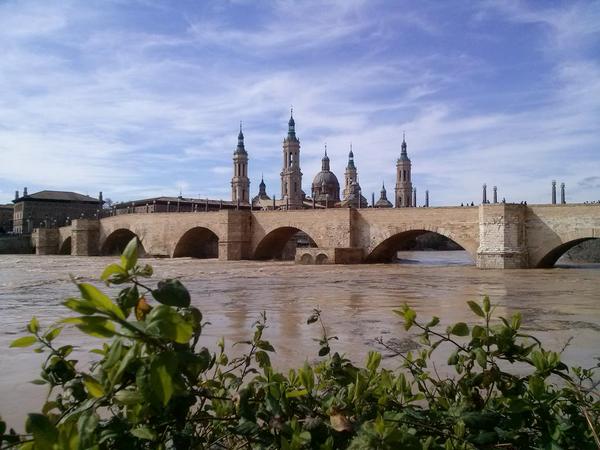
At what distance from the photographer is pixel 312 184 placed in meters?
70.4

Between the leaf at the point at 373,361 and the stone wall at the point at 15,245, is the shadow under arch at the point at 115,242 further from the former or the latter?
the leaf at the point at 373,361

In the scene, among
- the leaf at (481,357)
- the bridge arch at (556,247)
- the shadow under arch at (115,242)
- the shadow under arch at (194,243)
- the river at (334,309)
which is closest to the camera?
the leaf at (481,357)

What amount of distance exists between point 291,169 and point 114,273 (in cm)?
6749

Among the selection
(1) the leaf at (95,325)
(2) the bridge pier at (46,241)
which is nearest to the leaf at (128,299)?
(1) the leaf at (95,325)

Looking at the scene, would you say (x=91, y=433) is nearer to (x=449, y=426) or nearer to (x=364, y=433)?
(x=364, y=433)

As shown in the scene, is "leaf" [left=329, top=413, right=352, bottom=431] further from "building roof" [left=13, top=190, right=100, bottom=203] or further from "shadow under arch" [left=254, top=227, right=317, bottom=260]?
"building roof" [left=13, top=190, right=100, bottom=203]

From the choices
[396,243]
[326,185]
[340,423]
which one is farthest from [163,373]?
[326,185]

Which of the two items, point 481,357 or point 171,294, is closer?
point 171,294

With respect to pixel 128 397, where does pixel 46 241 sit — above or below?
above

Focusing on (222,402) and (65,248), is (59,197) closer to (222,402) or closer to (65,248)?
(65,248)

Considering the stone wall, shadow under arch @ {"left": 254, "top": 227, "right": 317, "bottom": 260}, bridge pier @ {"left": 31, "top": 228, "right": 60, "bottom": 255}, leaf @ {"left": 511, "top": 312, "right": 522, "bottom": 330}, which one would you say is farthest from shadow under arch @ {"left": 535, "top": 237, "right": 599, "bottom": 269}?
the stone wall

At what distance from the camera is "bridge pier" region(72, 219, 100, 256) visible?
39719mm

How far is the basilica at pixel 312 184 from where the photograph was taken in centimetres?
6662

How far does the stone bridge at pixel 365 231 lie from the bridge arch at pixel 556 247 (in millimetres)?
34
